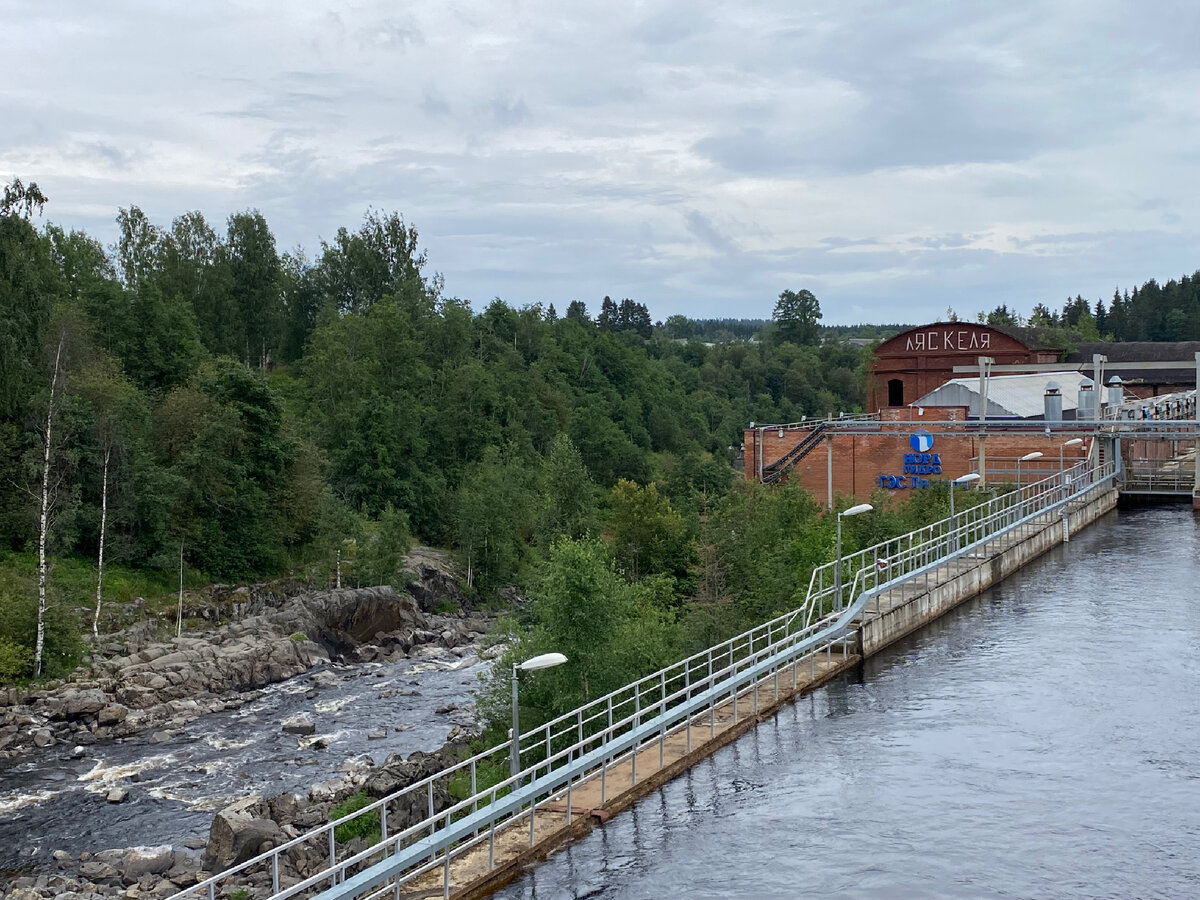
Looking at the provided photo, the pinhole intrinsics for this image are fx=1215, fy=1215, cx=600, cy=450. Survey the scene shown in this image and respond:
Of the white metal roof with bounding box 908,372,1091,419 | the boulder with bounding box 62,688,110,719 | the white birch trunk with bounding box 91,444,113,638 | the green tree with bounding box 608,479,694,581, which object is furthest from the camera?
the green tree with bounding box 608,479,694,581

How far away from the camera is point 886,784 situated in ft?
70.2

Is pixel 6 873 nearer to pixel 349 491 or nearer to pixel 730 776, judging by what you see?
pixel 730 776

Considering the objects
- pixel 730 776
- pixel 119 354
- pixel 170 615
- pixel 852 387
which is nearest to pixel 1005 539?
pixel 730 776

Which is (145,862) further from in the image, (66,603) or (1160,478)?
(1160,478)

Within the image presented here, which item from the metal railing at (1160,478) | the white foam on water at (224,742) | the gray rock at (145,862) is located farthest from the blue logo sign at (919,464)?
the gray rock at (145,862)

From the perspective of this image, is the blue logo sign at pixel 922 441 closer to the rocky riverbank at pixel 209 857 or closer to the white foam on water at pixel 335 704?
the white foam on water at pixel 335 704

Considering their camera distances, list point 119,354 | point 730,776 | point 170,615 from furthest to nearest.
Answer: point 119,354
point 170,615
point 730,776

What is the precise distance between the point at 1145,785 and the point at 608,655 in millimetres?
15356

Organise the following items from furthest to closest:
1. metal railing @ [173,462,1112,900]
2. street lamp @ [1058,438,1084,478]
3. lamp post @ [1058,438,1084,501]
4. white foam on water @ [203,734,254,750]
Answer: street lamp @ [1058,438,1084,478], lamp post @ [1058,438,1084,501], white foam on water @ [203,734,254,750], metal railing @ [173,462,1112,900]

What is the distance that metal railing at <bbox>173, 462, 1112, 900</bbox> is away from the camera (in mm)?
15945

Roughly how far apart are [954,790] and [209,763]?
24.6 meters

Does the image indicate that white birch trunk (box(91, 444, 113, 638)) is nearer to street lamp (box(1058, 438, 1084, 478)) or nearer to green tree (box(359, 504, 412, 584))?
green tree (box(359, 504, 412, 584))

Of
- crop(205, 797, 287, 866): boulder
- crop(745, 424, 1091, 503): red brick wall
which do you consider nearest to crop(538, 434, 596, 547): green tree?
crop(745, 424, 1091, 503): red brick wall

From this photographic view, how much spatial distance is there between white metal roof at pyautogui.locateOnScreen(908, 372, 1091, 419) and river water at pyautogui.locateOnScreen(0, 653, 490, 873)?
31.1 metres
